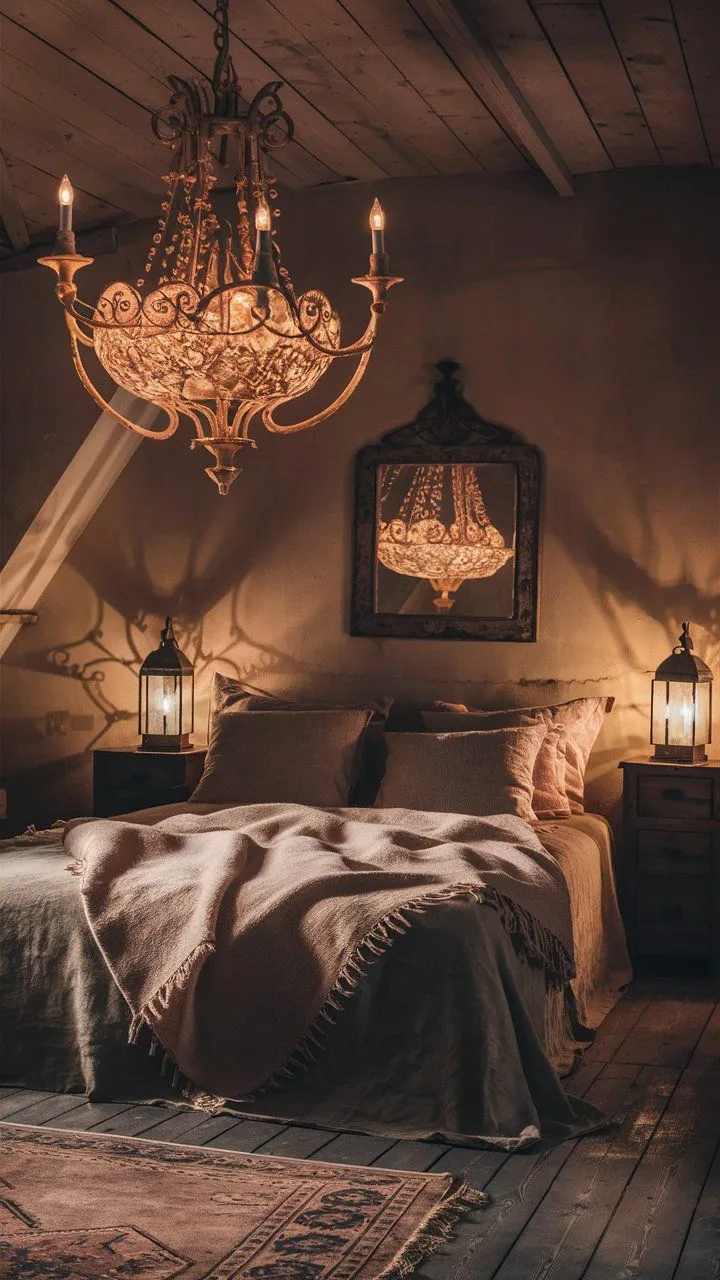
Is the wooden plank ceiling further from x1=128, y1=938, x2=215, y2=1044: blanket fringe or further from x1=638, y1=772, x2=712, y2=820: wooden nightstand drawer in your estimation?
x1=128, y1=938, x2=215, y2=1044: blanket fringe

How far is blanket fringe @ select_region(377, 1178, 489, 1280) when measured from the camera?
2339 millimetres

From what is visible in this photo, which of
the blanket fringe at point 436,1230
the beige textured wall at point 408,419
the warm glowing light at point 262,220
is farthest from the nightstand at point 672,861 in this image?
the warm glowing light at point 262,220

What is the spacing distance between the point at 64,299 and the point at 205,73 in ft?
4.46

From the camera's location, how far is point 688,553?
490 centimetres

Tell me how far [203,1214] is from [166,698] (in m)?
2.87

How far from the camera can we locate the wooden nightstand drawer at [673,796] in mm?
4566

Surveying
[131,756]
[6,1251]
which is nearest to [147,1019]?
[6,1251]

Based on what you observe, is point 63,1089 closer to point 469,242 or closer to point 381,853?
point 381,853

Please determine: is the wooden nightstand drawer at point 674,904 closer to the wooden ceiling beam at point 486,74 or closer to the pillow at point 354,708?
the pillow at point 354,708

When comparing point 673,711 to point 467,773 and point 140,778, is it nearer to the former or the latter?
point 467,773

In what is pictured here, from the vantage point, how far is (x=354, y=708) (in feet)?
16.7

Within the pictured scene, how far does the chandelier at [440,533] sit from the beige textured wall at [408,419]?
185 millimetres

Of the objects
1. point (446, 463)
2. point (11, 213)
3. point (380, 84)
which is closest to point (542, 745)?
point (446, 463)

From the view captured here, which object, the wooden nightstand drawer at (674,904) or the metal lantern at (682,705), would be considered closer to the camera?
the wooden nightstand drawer at (674,904)
